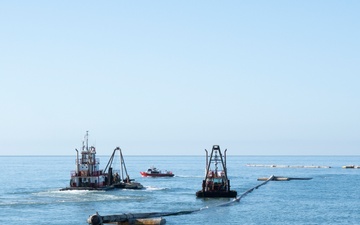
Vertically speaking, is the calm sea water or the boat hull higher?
the boat hull

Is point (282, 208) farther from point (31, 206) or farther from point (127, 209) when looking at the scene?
point (31, 206)

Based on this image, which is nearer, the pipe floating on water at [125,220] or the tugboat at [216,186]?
the pipe floating on water at [125,220]

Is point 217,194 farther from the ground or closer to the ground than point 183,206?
farther from the ground

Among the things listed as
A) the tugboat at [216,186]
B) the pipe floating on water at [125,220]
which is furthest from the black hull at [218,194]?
the pipe floating on water at [125,220]

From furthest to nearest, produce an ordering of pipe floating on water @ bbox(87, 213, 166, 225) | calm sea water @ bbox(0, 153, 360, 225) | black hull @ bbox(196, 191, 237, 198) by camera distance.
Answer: black hull @ bbox(196, 191, 237, 198) → calm sea water @ bbox(0, 153, 360, 225) → pipe floating on water @ bbox(87, 213, 166, 225)

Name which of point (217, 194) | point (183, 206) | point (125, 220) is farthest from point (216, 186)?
point (125, 220)

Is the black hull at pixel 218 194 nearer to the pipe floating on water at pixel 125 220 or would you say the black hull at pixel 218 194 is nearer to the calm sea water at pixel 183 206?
the calm sea water at pixel 183 206

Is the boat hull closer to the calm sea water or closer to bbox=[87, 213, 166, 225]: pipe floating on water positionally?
the calm sea water

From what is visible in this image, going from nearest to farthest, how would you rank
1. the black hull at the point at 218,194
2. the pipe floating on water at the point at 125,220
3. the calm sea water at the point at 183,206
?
the pipe floating on water at the point at 125,220
the calm sea water at the point at 183,206
the black hull at the point at 218,194

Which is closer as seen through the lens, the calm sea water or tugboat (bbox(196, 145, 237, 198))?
the calm sea water

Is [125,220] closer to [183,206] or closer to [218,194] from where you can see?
[183,206]

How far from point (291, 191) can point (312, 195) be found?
1285 centimetres

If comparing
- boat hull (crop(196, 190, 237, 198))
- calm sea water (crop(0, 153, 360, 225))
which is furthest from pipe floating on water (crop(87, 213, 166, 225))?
boat hull (crop(196, 190, 237, 198))

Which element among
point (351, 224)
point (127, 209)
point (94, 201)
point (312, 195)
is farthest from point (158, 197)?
point (351, 224)
